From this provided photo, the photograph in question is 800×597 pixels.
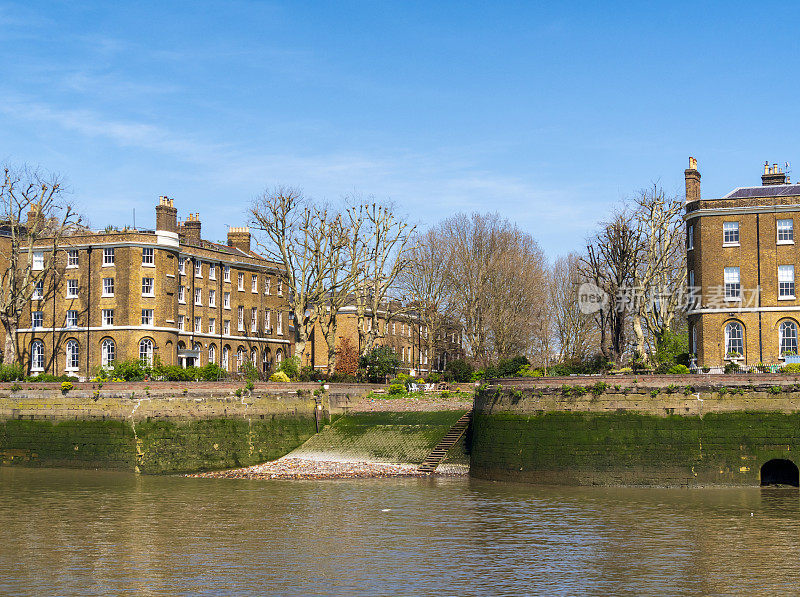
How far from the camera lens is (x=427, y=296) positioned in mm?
84312

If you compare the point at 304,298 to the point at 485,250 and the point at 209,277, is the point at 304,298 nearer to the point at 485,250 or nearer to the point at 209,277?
the point at 209,277

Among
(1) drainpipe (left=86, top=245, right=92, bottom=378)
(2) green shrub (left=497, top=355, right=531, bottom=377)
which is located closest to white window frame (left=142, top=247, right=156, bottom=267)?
(1) drainpipe (left=86, top=245, right=92, bottom=378)

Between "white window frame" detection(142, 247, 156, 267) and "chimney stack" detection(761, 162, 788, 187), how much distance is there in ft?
143

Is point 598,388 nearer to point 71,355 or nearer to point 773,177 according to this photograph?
point 773,177

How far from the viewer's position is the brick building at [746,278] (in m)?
57.9

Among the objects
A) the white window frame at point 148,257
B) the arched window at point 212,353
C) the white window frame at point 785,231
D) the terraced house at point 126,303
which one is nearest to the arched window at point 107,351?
the terraced house at point 126,303

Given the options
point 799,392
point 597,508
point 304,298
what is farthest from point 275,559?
point 304,298

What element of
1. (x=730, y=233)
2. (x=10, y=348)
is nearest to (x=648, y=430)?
(x=730, y=233)

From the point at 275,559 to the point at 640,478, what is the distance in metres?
19.9

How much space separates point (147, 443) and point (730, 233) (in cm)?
3608

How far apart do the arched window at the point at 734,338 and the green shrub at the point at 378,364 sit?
22973mm

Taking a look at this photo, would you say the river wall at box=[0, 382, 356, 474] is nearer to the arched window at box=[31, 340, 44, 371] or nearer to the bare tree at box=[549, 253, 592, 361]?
the arched window at box=[31, 340, 44, 371]

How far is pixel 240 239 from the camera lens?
9069 centimetres

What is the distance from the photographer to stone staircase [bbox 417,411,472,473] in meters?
49.7
